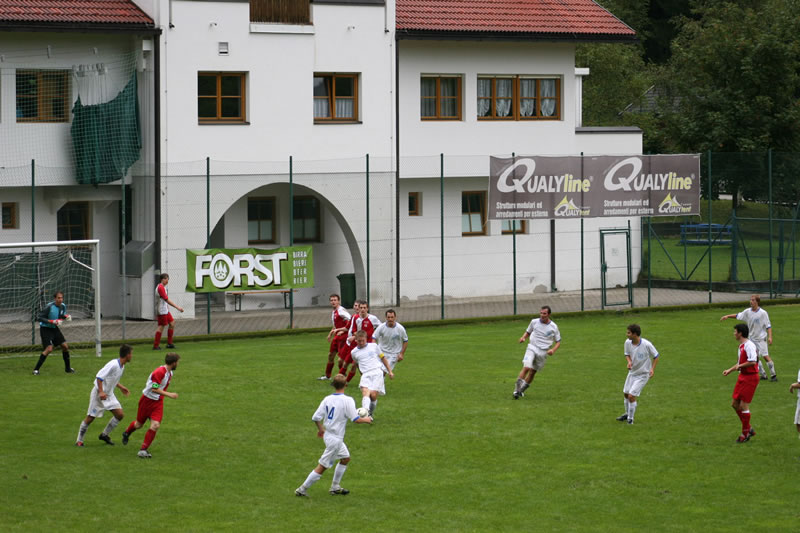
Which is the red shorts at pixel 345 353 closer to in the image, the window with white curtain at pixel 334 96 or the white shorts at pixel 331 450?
the white shorts at pixel 331 450

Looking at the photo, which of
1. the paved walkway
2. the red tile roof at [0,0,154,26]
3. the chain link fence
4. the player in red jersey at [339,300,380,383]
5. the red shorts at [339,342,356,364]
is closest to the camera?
the player in red jersey at [339,300,380,383]

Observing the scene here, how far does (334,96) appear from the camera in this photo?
1458 inches

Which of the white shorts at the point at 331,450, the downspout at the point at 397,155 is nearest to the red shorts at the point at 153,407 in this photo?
the white shorts at the point at 331,450

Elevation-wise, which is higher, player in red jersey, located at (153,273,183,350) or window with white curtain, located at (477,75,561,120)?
window with white curtain, located at (477,75,561,120)

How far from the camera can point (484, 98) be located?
39.8 meters

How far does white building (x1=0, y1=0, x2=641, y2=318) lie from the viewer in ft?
111

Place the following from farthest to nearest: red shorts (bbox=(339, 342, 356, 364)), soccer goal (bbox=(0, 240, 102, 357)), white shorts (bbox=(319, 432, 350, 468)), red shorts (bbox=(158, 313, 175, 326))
Answer: soccer goal (bbox=(0, 240, 102, 357)), red shorts (bbox=(158, 313, 175, 326)), red shorts (bbox=(339, 342, 356, 364)), white shorts (bbox=(319, 432, 350, 468))

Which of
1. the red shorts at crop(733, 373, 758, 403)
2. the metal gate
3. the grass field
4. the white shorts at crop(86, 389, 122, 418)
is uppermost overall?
the metal gate

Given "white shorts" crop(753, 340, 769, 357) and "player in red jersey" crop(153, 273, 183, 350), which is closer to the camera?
"white shorts" crop(753, 340, 769, 357)

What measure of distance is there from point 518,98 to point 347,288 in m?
8.66

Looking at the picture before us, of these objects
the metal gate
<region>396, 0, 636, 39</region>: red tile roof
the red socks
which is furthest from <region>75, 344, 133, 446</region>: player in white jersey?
the metal gate

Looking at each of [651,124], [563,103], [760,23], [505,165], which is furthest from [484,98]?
[651,124]

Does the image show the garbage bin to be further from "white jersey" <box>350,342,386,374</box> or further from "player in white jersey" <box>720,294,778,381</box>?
"white jersey" <box>350,342,386,374</box>

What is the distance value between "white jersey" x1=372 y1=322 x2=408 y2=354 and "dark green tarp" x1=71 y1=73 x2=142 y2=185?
42.3ft
